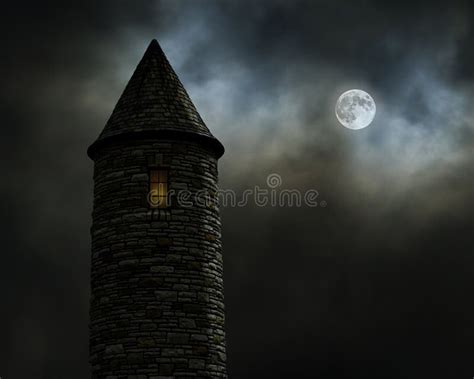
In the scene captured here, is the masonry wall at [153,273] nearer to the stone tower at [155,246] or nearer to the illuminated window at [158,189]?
the stone tower at [155,246]

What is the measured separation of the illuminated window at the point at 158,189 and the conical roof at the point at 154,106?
47.7 inches

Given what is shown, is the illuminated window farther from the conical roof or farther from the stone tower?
the conical roof

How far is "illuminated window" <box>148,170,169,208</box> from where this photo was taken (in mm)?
22281

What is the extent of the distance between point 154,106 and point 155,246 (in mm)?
4381

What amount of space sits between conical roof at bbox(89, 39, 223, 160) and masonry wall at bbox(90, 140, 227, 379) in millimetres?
467

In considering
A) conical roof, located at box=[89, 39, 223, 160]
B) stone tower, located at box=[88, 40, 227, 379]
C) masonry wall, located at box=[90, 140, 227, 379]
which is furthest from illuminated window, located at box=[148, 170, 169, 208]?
conical roof, located at box=[89, 39, 223, 160]

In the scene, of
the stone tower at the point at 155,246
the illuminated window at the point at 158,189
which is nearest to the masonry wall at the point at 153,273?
the stone tower at the point at 155,246

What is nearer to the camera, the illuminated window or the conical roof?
the illuminated window

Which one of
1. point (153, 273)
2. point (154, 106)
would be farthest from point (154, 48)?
point (153, 273)

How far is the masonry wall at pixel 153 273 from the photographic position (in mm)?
21078

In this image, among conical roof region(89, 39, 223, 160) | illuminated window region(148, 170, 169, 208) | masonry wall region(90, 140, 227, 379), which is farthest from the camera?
conical roof region(89, 39, 223, 160)

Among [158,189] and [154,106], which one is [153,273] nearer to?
[158,189]

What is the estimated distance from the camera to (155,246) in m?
21.8

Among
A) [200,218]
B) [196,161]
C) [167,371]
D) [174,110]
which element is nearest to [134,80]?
[174,110]
